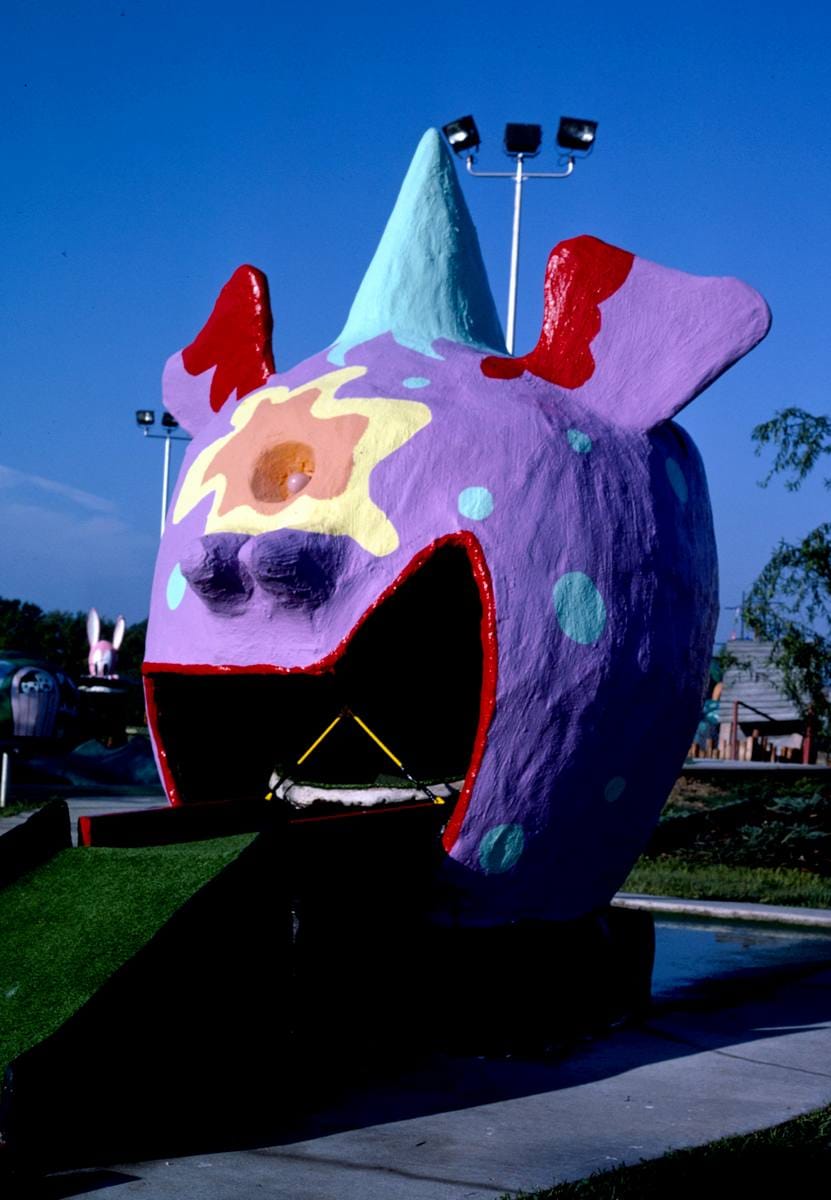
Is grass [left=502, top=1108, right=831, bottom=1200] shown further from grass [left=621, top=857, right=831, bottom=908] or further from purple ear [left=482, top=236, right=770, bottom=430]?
grass [left=621, top=857, right=831, bottom=908]

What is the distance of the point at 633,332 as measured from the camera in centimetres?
587

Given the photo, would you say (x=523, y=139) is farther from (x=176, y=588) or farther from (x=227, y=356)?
(x=176, y=588)

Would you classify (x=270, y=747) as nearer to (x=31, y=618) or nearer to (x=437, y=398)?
(x=437, y=398)

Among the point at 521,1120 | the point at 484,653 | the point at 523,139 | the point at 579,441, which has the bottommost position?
the point at 521,1120

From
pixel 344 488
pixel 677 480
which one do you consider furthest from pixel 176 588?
pixel 677 480

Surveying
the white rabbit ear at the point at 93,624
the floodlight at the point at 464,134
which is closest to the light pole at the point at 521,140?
the floodlight at the point at 464,134

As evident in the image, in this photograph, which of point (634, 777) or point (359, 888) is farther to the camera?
point (634, 777)

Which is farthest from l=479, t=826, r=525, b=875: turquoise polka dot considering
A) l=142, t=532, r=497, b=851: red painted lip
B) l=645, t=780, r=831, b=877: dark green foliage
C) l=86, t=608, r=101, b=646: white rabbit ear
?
l=86, t=608, r=101, b=646: white rabbit ear

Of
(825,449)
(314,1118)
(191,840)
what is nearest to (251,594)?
(191,840)

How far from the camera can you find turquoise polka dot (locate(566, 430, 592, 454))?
552cm

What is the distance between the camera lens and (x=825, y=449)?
14.8 m

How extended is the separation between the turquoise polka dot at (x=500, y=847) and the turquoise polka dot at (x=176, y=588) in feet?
5.21

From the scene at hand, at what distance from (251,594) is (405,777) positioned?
6.74 feet

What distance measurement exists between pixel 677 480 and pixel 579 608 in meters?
0.93
